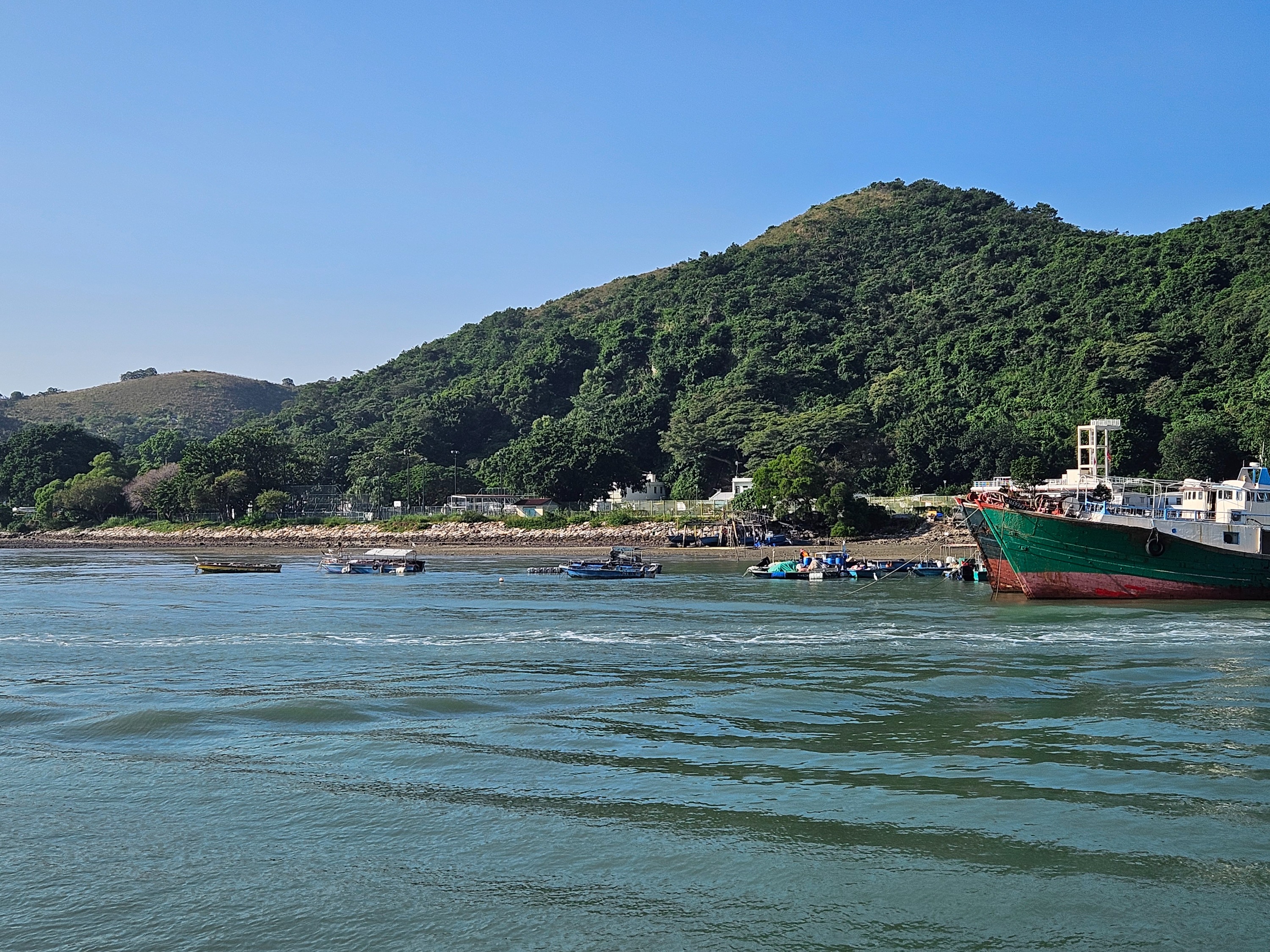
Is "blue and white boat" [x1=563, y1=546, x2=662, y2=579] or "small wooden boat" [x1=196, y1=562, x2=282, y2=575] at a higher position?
"blue and white boat" [x1=563, y1=546, x2=662, y2=579]

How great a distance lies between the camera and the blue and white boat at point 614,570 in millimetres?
63250

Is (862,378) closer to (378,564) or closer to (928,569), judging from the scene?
(928,569)

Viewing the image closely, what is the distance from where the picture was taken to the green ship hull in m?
44.2

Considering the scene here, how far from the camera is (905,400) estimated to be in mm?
113812

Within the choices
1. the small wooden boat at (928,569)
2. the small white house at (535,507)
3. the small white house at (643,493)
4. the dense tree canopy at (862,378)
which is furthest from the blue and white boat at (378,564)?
the small white house at (643,493)

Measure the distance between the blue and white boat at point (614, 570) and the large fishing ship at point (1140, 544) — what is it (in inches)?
882

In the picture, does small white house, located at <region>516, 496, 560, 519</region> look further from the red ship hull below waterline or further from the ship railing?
the ship railing

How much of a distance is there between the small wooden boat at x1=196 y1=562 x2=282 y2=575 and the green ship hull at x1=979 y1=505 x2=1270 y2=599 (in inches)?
1871

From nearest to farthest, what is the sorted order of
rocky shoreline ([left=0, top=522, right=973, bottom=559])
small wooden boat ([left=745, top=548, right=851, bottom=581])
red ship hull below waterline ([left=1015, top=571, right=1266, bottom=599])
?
1. red ship hull below waterline ([left=1015, top=571, right=1266, bottom=599])
2. small wooden boat ([left=745, top=548, right=851, bottom=581])
3. rocky shoreline ([left=0, top=522, right=973, bottom=559])

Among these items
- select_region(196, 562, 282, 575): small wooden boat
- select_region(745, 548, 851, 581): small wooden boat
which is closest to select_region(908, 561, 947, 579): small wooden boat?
select_region(745, 548, 851, 581): small wooden boat

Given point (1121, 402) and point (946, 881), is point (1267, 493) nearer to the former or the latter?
point (946, 881)

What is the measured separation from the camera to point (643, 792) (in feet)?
58.9

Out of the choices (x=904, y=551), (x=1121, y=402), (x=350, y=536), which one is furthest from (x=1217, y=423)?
(x=350, y=536)

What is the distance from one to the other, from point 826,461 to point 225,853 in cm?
8428
